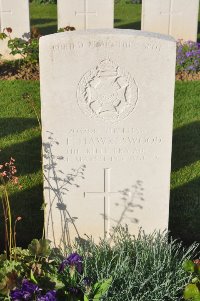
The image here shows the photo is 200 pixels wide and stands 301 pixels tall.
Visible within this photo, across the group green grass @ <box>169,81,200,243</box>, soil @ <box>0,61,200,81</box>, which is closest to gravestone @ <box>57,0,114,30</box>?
soil @ <box>0,61,200,81</box>

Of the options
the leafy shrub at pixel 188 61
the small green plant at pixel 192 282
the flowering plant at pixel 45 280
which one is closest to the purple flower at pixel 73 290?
the flowering plant at pixel 45 280

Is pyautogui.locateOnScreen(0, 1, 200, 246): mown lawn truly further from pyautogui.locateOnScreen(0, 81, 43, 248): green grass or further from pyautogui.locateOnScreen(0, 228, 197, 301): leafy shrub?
pyautogui.locateOnScreen(0, 228, 197, 301): leafy shrub

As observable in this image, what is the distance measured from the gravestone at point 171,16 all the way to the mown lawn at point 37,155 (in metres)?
1.61

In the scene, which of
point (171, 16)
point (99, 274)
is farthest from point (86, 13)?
point (99, 274)

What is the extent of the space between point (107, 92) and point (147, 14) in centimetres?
609

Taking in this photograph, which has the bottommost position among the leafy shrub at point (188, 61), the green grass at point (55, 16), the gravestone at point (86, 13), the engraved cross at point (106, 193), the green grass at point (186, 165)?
the green grass at point (186, 165)

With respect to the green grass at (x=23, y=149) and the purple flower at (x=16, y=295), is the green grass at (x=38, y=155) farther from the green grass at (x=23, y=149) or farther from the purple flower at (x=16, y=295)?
the purple flower at (x=16, y=295)

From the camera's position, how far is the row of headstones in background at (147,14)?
30.3 feet

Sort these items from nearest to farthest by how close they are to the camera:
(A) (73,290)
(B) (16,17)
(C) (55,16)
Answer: (A) (73,290)
(B) (16,17)
(C) (55,16)

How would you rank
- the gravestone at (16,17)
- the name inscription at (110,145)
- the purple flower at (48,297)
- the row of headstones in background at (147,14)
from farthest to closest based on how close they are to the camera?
the row of headstones in background at (147,14)
the gravestone at (16,17)
the name inscription at (110,145)
the purple flower at (48,297)

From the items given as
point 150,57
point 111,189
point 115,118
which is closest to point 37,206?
point 111,189

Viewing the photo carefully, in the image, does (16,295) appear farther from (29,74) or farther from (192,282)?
(29,74)

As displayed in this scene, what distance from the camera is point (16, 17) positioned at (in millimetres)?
9266

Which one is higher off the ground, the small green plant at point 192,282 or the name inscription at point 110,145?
the name inscription at point 110,145
